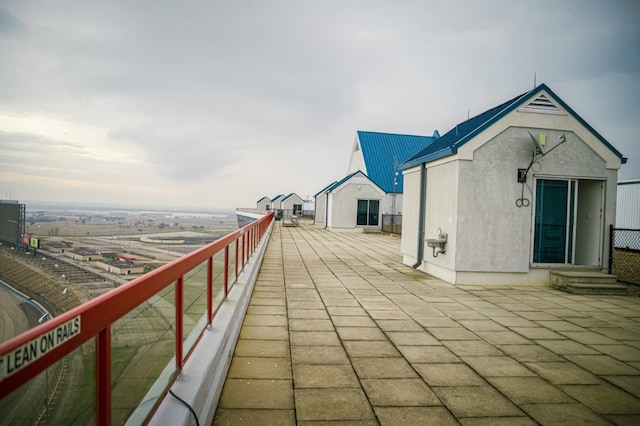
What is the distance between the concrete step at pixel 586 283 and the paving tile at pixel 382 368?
19.2ft

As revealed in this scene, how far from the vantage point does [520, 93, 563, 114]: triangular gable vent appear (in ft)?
26.5

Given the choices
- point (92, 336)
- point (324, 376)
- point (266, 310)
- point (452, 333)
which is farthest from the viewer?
point (266, 310)

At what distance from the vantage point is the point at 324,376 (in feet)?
11.1

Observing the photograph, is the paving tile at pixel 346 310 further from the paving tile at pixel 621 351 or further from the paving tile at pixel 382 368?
the paving tile at pixel 621 351

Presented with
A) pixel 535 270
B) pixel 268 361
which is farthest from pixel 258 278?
pixel 535 270

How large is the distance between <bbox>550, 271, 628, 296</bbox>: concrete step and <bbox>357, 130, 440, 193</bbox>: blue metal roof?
2388cm

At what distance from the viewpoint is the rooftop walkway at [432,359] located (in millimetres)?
2857

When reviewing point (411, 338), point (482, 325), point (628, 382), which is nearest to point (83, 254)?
point (411, 338)

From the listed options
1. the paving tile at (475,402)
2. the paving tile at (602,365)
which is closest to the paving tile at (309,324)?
the paving tile at (475,402)

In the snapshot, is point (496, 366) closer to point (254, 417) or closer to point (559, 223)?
point (254, 417)

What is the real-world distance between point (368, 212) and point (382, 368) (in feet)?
74.3

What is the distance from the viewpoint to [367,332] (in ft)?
15.4

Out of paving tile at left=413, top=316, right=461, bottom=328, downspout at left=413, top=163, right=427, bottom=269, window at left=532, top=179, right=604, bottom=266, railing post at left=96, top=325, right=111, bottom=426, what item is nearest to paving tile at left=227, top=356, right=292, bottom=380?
railing post at left=96, top=325, right=111, bottom=426

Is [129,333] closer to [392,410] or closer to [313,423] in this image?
[313,423]
